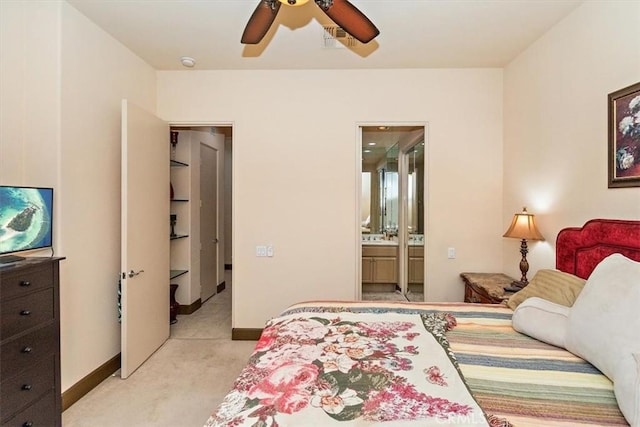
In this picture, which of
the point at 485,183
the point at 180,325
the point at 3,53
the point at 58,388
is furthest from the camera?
the point at 180,325

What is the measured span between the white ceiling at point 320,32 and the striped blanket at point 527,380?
7.19ft


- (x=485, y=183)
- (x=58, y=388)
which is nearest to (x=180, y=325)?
(x=58, y=388)

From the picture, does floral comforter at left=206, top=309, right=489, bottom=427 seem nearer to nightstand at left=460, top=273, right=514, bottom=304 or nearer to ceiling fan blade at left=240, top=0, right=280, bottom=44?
nightstand at left=460, top=273, right=514, bottom=304

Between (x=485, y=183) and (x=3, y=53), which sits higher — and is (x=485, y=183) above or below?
below

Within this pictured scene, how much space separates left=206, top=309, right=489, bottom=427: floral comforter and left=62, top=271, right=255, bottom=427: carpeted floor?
1.14 metres

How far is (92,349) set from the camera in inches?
100.0

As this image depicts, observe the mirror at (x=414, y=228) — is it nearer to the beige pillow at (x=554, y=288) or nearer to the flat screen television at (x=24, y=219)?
the beige pillow at (x=554, y=288)

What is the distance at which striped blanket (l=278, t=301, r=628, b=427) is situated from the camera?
1.06 meters

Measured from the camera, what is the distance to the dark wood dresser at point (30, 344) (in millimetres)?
1603

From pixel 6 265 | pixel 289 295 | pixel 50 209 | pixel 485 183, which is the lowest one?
pixel 289 295

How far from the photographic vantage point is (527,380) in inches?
49.3

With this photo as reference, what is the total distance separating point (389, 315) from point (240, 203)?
2.09 m

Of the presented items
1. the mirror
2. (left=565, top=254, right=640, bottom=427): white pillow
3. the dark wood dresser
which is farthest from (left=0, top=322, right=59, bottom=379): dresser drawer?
the mirror

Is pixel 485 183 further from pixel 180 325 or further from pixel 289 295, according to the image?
pixel 180 325
